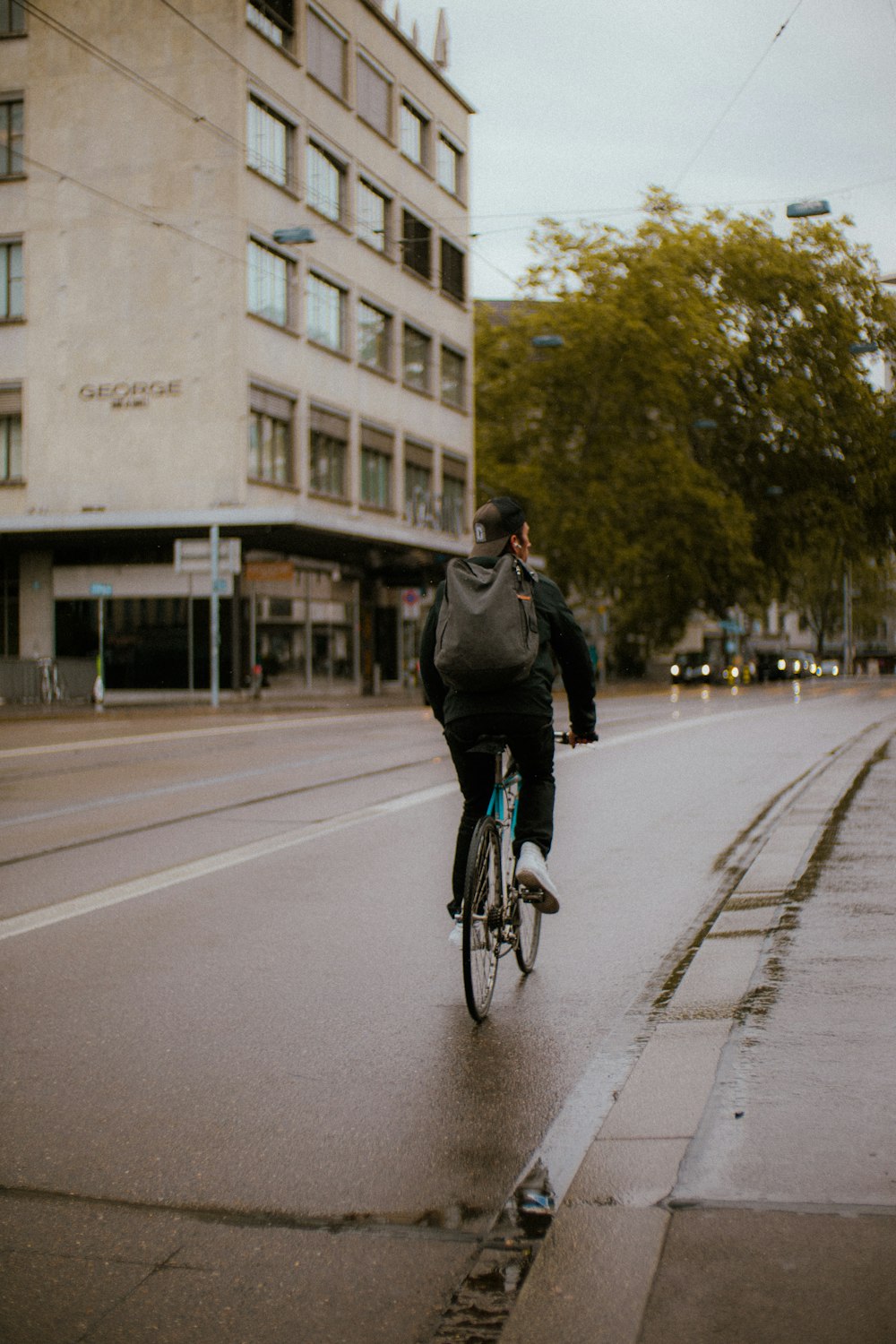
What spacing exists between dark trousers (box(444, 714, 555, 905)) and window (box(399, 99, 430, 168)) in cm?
4169

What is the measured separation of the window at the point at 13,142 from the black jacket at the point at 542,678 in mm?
33960

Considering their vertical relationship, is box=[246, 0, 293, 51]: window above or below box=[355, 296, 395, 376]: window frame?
above

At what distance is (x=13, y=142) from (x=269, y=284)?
6704mm

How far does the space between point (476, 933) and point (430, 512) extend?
40743mm

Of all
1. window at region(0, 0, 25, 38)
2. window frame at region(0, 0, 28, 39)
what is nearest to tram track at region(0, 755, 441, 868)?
window frame at region(0, 0, 28, 39)

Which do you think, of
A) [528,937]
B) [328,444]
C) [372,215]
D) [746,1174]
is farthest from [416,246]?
[746,1174]

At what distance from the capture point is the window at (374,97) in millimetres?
41594

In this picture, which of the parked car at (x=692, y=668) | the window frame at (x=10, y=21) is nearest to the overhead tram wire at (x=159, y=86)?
the window frame at (x=10, y=21)

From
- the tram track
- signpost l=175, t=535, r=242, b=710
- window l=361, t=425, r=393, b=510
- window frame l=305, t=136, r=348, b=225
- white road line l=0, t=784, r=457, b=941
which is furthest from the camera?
window l=361, t=425, r=393, b=510

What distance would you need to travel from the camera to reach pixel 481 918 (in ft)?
16.7

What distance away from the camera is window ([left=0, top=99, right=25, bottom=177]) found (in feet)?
118

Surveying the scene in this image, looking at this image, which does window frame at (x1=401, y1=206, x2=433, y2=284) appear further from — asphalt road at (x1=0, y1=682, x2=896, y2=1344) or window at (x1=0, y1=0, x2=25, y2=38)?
asphalt road at (x1=0, y1=682, x2=896, y2=1344)

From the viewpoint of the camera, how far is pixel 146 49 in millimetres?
34969

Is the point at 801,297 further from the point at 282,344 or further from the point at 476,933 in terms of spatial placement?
the point at 476,933
